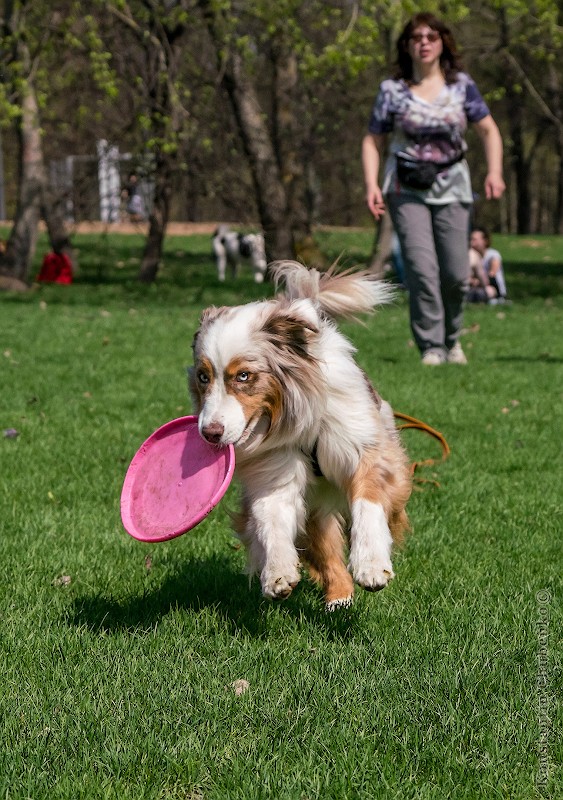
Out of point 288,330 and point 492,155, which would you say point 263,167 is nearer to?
point 492,155

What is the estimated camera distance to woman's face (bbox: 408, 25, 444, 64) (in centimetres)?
809

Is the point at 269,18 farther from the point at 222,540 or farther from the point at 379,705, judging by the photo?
the point at 379,705

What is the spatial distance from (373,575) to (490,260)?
46.9 ft

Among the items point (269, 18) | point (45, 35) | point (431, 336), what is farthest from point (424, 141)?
point (45, 35)

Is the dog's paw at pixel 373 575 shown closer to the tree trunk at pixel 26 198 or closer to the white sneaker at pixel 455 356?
the white sneaker at pixel 455 356

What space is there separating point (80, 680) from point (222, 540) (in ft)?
5.78

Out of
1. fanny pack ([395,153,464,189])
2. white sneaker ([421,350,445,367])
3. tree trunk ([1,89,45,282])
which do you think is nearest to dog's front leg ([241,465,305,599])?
fanny pack ([395,153,464,189])

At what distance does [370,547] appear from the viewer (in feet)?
11.8

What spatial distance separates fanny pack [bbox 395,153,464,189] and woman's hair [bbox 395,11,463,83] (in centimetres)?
69

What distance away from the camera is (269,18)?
54.8 ft

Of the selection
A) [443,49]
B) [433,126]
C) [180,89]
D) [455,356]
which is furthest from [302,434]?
[180,89]

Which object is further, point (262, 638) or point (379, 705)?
point (262, 638)

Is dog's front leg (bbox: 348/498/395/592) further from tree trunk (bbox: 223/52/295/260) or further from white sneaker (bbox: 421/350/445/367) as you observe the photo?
tree trunk (bbox: 223/52/295/260)

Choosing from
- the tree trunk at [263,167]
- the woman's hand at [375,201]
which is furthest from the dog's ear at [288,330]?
the tree trunk at [263,167]
